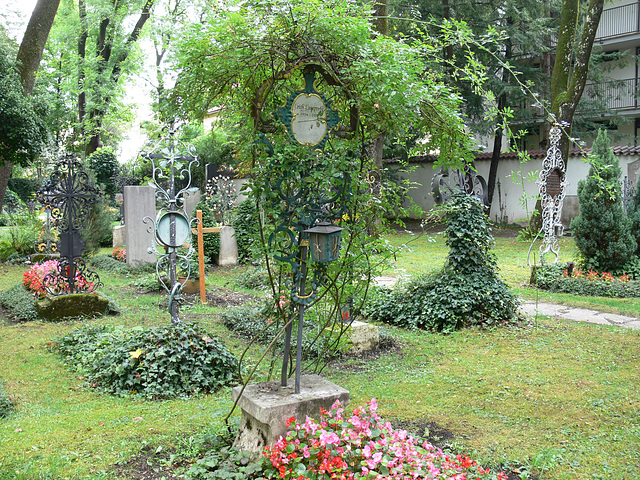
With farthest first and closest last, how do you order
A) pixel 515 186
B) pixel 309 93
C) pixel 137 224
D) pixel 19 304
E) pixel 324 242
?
1. pixel 515 186
2. pixel 137 224
3. pixel 19 304
4. pixel 309 93
5. pixel 324 242

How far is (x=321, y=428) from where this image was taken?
2969 mm

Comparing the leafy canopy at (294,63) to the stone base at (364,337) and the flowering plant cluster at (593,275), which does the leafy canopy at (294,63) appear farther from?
the flowering plant cluster at (593,275)

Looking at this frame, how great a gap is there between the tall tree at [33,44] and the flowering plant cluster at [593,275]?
10508 mm

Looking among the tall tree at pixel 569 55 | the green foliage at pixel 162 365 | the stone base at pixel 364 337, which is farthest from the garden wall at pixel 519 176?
the green foliage at pixel 162 365

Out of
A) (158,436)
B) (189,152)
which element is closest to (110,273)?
(189,152)

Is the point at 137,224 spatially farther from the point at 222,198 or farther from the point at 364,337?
the point at 364,337

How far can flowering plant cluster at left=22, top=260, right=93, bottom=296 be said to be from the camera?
798cm

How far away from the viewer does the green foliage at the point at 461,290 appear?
691 cm

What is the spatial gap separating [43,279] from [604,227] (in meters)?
9.80

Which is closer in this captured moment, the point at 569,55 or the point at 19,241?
the point at 19,241

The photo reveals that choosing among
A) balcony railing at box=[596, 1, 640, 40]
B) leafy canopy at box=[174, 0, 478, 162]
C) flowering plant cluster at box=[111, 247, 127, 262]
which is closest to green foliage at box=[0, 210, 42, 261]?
flowering plant cluster at box=[111, 247, 127, 262]

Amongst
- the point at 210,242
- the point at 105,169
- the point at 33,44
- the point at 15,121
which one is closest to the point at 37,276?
the point at 15,121

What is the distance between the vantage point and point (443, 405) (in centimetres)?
441

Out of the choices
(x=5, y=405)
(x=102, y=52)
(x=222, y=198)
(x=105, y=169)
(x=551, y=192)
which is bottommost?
(x=5, y=405)
